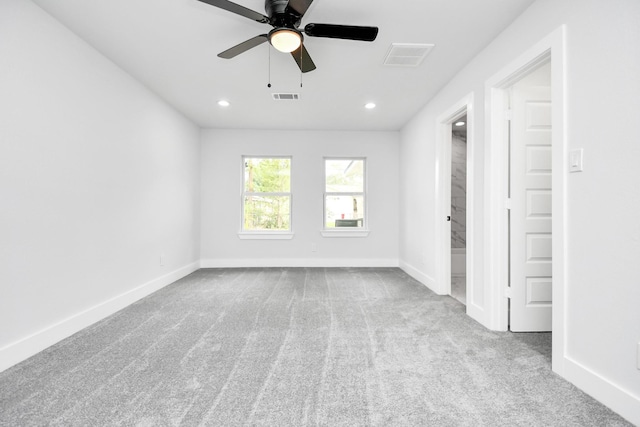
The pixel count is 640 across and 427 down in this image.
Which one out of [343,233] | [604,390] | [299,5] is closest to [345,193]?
[343,233]

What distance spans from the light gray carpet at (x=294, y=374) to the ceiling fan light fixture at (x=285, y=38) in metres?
2.07

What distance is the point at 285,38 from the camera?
2.12 meters

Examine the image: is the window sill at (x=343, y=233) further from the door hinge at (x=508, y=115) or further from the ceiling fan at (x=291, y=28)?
the ceiling fan at (x=291, y=28)

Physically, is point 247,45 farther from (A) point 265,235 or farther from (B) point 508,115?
(A) point 265,235

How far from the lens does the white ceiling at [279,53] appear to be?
7.75 ft

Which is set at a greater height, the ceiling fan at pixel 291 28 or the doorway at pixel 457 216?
the ceiling fan at pixel 291 28

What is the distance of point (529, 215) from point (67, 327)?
3.77 metres

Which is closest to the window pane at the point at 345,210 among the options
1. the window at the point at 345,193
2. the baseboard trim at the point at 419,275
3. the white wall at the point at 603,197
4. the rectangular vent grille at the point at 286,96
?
the window at the point at 345,193

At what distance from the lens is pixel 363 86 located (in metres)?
3.79

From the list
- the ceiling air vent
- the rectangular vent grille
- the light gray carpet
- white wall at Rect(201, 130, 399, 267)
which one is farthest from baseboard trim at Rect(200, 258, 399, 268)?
the ceiling air vent

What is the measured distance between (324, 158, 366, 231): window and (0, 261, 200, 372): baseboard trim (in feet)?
10.1

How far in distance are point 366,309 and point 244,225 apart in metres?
3.25

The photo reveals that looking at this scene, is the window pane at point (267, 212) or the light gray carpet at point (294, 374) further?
the window pane at point (267, 212)

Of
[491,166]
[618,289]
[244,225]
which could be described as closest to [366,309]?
[491,166]
